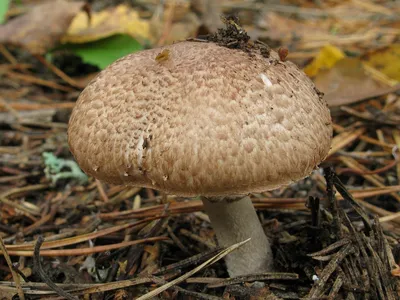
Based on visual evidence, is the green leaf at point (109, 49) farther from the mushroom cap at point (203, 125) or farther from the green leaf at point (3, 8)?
the mushroom cap at point (203, 125)

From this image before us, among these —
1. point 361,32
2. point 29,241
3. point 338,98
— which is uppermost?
point 361,32

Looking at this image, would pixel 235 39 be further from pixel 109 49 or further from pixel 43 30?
pixel 43 30

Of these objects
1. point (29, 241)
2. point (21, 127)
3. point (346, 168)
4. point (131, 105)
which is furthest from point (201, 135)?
point (21, 127)

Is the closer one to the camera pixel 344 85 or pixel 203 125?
pixel 203 125

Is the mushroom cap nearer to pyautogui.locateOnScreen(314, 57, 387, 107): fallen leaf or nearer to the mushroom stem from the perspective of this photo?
the mushroom stem

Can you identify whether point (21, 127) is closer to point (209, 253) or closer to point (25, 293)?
point (25, 293)

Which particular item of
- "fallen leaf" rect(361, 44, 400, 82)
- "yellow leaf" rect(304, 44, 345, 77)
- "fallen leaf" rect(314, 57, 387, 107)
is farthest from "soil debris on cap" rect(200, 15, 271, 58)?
"fallen leaf" rect(361, 44, 400, 82)

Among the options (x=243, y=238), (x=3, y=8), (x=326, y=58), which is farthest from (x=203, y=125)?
(x=3, y=8)
